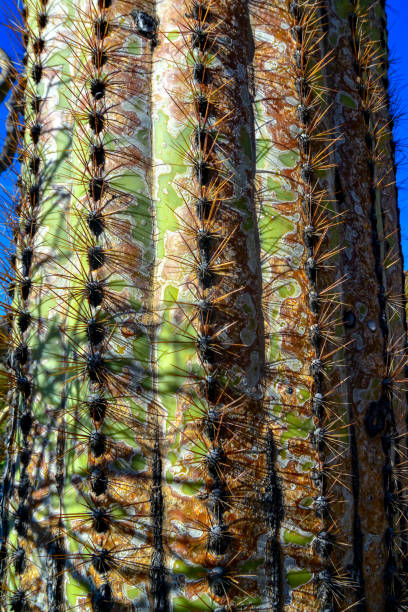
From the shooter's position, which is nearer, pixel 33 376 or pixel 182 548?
pixel 182 548

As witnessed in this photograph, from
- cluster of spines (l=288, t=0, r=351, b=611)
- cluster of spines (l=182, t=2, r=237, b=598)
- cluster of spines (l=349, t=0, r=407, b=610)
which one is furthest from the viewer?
cluster of spines (l=349, t=0, r=407, b=610)

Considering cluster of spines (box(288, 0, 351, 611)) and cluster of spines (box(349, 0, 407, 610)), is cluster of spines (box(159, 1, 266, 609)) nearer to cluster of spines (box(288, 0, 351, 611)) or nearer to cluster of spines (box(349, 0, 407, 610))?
cluster of spines (box(288, 0, 351, 611))

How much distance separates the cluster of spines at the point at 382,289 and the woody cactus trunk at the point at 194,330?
0.02 m

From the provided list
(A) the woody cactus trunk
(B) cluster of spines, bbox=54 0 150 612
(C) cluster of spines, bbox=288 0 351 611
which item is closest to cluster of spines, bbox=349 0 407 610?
(A) the woody cactus trunk

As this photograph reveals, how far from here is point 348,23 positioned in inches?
106

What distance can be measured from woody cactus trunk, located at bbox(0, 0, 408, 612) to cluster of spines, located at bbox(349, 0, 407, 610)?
0.06ft

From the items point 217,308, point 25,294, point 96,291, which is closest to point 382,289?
point 217,308

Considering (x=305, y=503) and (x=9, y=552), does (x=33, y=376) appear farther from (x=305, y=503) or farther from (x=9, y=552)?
(x=305, y=503)

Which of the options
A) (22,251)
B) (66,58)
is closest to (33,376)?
(22,251)

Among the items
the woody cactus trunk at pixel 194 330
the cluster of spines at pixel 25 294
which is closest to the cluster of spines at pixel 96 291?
the woody cactus trunk at pixel 194 330

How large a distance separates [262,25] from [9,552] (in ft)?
7.73

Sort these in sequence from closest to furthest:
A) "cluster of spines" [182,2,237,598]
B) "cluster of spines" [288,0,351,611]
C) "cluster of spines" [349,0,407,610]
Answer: "cluster of spines" [182,2,237,598]
"cluster of spines" [288,0,351,611]
"cluster of spines" [349,0,407,610]

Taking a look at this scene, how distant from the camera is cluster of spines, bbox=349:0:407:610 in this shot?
239cm

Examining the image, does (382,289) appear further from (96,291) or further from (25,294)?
(25,294)
